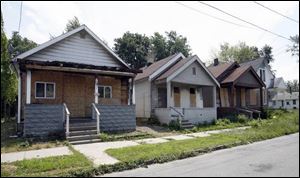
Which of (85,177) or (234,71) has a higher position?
(234,71)

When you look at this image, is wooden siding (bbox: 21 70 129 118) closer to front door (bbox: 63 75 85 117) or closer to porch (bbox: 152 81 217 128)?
front door (bbox: 63 75 85 117)

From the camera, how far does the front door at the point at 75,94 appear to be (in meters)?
17.2

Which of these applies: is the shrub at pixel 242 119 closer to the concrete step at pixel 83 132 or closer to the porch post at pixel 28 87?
the concrete step at pixel 83 132

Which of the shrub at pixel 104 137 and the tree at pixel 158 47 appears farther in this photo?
the tree at pixel 158 47

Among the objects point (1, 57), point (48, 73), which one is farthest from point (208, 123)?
point (1, 57)

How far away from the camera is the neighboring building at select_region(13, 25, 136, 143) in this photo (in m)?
14.4

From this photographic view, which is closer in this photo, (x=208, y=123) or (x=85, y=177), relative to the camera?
(x=85, y=177)

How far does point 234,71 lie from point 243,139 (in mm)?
14792

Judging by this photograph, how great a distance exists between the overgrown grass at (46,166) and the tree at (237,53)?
4958 centimetres

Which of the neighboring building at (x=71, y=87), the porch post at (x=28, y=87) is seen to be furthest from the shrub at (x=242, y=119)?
the porch post at (x=28, y=87)

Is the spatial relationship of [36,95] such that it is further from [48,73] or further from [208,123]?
[208,123]

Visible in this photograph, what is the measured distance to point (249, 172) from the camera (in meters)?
6.30

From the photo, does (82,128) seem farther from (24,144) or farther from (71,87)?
(71,87)

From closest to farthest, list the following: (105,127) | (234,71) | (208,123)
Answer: (105,127)
(208,123)
(234,71)
